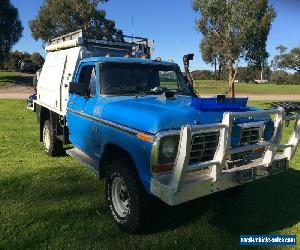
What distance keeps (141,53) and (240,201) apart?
178 inches

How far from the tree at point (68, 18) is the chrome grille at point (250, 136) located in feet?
116

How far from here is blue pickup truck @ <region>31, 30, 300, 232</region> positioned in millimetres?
4230

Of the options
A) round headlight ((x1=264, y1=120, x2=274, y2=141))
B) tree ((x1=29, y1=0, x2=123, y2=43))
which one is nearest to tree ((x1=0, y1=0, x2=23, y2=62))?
tree ((x1=29, y1=0, x2=123, y2=43))

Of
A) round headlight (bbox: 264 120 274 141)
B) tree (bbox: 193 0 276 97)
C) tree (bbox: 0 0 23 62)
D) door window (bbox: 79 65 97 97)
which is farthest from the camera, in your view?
tree (bbox: 0 0 23 62)

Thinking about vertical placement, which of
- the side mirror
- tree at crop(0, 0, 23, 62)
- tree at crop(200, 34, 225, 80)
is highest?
tree at crop(0, 0, 23, 62)

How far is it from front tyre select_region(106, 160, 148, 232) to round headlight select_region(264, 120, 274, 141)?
1.85 m

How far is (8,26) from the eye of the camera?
4388 cm

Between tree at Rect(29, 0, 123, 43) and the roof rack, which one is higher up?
tree at Rect(29, 0, 123, 43)

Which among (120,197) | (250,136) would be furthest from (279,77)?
(120,197)

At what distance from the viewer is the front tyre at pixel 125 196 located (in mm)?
4594

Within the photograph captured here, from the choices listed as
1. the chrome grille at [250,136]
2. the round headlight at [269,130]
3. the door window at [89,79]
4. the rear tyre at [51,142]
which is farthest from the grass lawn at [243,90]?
the chrome grille at [250,136]

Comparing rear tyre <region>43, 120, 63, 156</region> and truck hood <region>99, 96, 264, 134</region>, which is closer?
truck hood <region>99, 96, 264, 134</region>

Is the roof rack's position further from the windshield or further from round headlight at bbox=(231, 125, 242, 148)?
round headlight at bbox=(231, 125, 242, 148)

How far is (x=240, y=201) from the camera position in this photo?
242 inches
